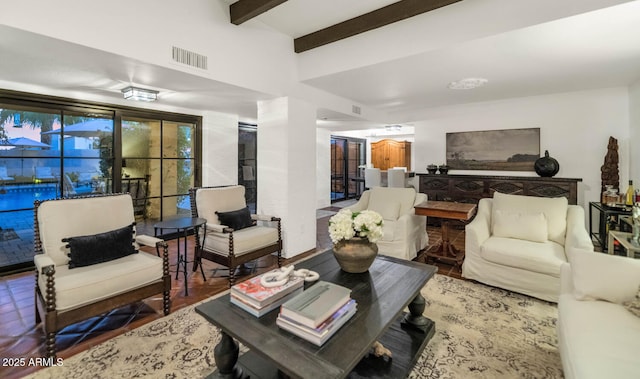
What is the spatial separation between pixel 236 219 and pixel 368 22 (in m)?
2.62

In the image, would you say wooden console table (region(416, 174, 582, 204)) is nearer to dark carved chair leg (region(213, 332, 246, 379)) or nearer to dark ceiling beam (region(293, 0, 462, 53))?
dark ceiling beam (region(293, 0, 462, 53))

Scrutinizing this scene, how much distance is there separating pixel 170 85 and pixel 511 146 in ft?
18.6

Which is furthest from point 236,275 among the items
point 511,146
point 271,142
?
point 511,146

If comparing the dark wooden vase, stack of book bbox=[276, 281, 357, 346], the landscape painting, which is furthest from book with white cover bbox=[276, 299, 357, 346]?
the landscape painting

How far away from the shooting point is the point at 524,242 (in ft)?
10.3

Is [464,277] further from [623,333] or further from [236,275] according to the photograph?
[236,275]

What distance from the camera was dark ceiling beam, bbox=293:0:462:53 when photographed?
2.77m

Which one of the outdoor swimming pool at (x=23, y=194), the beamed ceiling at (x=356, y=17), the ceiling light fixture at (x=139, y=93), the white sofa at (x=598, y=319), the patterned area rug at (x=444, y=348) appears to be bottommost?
the patterned area rug at (x=444, y=348)

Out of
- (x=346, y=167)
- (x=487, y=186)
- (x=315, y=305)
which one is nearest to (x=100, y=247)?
(x=315, y=305)

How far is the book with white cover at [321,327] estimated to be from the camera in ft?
4.45

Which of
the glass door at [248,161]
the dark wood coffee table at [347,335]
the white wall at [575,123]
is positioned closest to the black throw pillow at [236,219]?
the dark wood coffee table at [347,335]

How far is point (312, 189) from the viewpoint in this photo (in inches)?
173

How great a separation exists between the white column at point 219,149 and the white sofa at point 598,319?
15.9 feet

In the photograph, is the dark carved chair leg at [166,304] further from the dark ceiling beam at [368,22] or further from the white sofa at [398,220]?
the dark ceiling beam at [368,22]
